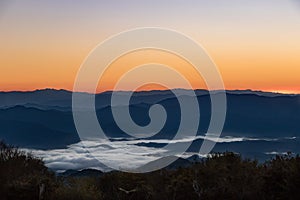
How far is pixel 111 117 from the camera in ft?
393

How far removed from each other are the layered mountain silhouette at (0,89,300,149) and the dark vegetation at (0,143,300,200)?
7254 centimetres

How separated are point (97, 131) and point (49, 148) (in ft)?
42.9

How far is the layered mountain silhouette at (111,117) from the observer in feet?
378

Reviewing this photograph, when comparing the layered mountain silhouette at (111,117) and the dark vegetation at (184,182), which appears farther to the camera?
the layered mountain silhouette at (111,117)

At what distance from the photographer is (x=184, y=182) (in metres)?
30.0

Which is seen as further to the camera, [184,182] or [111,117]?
[111,117]

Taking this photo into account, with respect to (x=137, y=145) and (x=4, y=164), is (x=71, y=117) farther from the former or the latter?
(x=4, y=164)

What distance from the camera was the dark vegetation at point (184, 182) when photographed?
2829 cm

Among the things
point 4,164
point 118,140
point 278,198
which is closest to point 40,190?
point 4,164

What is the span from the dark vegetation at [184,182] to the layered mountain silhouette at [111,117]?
238ft

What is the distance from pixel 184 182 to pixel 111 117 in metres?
90.6

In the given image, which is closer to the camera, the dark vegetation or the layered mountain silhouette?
the dark vegetation

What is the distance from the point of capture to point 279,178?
1112 inches

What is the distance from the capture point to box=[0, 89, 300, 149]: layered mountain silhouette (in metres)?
115
